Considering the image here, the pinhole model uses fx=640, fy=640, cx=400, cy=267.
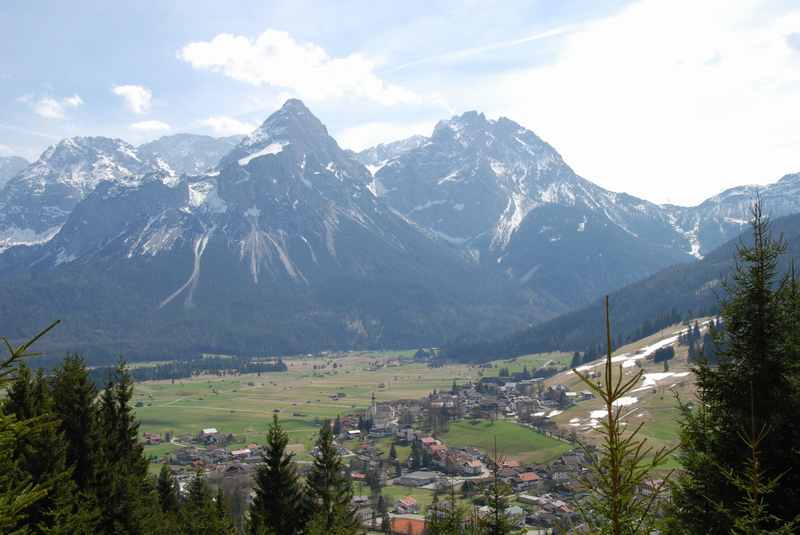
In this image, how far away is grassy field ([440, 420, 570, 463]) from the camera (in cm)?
11904

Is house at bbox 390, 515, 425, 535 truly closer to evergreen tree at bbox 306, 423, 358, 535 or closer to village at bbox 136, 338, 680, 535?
village at bbox 136, 338, 680, 535

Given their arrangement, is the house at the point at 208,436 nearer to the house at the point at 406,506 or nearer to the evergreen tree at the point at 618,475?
the house at the point at 406,506

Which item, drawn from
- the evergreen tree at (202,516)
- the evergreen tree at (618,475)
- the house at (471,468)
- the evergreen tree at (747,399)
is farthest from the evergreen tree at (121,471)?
the house at (471,468)

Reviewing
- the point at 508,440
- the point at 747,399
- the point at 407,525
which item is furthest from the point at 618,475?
the point at 508,440

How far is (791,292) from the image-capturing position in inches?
683

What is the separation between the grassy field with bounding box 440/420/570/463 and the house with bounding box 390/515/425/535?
34.9 m

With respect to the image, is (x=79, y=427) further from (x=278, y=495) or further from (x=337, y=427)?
(x=337, y=427)

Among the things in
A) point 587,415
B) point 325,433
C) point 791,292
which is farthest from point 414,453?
point 791,292

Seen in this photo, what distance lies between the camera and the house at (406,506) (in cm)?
8512

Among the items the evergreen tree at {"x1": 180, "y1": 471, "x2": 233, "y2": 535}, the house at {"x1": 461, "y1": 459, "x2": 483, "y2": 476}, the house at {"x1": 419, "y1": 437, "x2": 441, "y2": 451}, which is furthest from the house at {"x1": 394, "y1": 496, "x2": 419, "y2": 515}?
the evergreen tree at {"x1": 180, "y1": 471, "x2": 233, "y2": 535}

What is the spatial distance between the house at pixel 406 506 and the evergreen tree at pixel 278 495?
53944 millimetres

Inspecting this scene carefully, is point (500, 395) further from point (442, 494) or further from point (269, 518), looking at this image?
point (269, 518)

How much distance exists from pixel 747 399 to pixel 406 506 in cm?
7662

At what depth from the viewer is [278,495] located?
34.2 m
